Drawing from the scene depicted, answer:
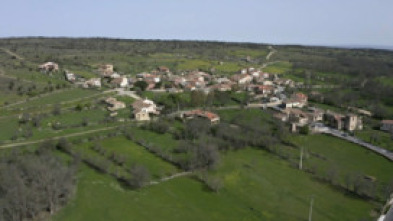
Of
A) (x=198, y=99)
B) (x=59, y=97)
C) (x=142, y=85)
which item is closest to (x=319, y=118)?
(x=198, y=99)

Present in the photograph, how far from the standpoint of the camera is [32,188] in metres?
32.6

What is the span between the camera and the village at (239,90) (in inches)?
2457

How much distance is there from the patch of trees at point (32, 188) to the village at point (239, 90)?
93.7 ft

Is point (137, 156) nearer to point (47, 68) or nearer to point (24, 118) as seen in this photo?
point (24, 118)

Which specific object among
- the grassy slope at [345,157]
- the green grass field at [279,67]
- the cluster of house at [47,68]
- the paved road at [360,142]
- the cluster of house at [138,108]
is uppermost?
the green grass field at [279,67]

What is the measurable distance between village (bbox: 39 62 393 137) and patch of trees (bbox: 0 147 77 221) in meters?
28.6

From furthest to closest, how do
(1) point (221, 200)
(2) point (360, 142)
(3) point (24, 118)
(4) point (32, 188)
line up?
1. (3) point (24, 118)
2. (2) point (360, 142)
3. (1) point (221, 200)
4. (4) point (32, 188)

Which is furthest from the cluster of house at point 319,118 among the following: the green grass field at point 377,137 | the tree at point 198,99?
the tree at point 198,99

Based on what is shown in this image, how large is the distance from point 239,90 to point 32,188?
6426cm

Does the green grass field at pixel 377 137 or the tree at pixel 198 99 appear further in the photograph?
the tree at pixel 198 99

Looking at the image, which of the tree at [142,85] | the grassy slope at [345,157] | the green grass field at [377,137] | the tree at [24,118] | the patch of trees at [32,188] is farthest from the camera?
the tree at [142,85]

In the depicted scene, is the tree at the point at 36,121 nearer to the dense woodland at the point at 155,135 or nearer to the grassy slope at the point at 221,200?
the dense woodland at the point at 155,135

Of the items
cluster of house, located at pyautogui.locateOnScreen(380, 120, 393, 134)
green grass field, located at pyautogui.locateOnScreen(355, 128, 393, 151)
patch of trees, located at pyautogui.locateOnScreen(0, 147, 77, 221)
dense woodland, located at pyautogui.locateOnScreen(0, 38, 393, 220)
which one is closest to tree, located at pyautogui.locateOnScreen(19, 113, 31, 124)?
dense woodland, located at pyautogui.locateOnScreen(0, 38, 393, 220)

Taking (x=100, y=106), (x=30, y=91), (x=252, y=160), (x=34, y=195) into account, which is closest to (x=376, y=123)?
(x=252, y=160)
